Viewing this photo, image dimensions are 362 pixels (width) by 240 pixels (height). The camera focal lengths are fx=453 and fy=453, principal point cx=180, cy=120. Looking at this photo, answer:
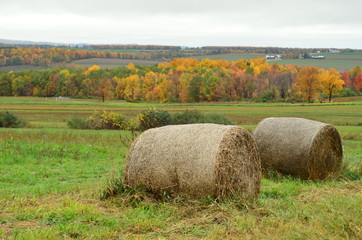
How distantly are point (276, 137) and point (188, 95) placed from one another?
82.8 metres

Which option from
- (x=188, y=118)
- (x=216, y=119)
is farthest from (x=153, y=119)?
(x=216, y=119)

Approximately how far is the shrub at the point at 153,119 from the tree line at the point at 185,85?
2329 inches

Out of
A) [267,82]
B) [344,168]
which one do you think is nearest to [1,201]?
[344,168]

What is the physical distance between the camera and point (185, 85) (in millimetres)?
98875

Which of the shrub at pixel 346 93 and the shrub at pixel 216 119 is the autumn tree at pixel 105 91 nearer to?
the shrub at pixel 346 93

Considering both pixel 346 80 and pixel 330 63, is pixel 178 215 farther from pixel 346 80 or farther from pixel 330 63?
pixel 330 63

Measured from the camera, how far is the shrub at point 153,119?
2835 centimetres

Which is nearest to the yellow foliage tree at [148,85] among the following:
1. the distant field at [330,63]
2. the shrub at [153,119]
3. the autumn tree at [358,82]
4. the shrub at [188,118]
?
the autumn tree at [358,82]

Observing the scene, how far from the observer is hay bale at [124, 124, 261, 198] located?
27.5ft

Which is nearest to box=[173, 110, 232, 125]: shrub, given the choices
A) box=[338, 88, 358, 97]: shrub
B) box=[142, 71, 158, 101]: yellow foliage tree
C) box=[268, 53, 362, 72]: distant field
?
box=[142, 71, 158, 101]: yellow foliage tree

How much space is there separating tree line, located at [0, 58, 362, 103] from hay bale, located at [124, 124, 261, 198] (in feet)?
268

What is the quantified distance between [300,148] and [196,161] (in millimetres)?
5002

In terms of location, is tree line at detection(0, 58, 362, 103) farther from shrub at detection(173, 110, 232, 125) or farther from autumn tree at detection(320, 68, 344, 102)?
shrub at detection(173, 110, 232, 125)

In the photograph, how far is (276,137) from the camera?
42.3ft
